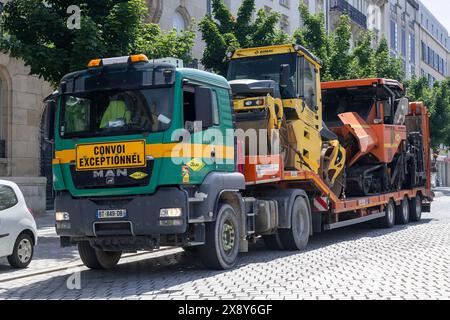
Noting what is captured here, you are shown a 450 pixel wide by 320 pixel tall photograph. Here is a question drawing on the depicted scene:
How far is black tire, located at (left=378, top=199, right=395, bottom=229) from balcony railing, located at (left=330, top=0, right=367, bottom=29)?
1070 inches

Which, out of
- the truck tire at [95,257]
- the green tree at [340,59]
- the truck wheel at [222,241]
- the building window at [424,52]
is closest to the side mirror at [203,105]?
the truck wheel at [222,241]

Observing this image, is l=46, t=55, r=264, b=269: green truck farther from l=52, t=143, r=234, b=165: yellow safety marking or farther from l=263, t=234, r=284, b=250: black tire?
l=263, t=234, r=284, b=250: black tire

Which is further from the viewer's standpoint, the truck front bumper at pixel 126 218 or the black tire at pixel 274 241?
the black tire at pixel 274 241

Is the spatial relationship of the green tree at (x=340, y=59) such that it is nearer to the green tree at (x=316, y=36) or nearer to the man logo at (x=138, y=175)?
the green tree at (x=316, y=36)

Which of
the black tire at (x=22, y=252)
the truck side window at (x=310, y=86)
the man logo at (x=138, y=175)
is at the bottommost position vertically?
the black tire at (x=22, y=252)

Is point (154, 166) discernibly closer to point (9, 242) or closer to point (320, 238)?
point (9, 242)

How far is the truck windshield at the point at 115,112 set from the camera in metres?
8.64

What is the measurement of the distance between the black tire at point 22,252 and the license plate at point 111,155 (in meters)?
Result: 2.49

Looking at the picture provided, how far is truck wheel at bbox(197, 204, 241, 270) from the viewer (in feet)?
30.0

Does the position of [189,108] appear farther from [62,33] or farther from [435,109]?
[435,109]

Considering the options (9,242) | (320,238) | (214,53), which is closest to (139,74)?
(9,242)

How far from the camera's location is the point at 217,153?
9.43 metres

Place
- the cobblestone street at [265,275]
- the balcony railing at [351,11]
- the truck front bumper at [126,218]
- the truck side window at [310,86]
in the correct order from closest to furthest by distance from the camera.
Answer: the cobblestone street at [265,275] → the truck front bumper at [126,218] → the truck side window at [310,86] → the balcony railing at [351,11]

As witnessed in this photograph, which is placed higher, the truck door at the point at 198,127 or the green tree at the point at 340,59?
the green tree at the point at 340,59
